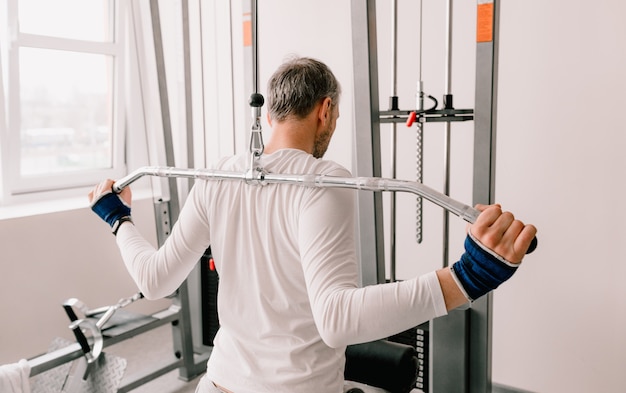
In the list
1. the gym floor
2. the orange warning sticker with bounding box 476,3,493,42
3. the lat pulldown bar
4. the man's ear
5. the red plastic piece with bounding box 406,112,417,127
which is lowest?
the gym floor

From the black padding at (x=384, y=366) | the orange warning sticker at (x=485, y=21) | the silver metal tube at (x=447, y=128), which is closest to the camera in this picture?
the black padding at (x=384, y=366)

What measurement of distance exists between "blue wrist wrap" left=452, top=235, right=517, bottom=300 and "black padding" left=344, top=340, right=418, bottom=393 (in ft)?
1.83

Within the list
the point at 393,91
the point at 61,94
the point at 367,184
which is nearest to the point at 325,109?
the point at 367,184

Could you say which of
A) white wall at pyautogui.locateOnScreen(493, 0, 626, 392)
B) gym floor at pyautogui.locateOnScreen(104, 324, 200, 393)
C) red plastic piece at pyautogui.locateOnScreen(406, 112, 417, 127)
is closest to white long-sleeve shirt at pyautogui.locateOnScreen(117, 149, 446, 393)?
red plastic piece at pyautogui.locateOnScreen(406, 112, 417, 127)

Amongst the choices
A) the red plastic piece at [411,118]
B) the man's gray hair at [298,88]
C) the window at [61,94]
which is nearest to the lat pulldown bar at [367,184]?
the man's gray hair at [298,88]

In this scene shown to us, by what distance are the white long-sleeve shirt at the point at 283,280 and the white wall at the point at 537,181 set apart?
150 centimetres

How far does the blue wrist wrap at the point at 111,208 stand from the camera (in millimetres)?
1479

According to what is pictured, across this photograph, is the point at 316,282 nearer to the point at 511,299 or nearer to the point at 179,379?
the point at 511,299

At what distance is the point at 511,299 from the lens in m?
2.56

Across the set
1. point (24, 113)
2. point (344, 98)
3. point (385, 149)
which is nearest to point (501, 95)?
point (385, 149)

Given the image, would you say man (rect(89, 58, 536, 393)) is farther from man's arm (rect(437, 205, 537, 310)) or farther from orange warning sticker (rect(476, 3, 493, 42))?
orange warning sticker (rect(476, 3, 493, 42))

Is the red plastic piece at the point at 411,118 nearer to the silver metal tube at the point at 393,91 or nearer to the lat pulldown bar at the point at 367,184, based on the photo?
the silver metal tube at the point at 393,91

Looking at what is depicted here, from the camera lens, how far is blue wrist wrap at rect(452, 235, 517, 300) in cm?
92

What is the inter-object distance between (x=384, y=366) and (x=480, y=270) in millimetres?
610
